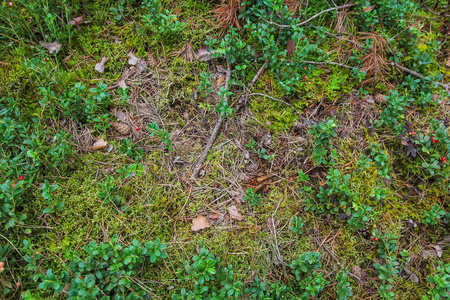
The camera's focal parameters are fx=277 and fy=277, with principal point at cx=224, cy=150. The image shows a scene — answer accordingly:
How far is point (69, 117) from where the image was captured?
125 inches

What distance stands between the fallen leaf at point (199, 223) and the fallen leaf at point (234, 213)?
0.28 meters

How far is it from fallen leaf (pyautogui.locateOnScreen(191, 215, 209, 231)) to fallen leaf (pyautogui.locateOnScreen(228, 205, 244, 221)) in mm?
276

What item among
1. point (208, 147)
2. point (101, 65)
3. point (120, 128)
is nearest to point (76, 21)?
point (101, 65)

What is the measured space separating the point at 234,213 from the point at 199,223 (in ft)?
1.28

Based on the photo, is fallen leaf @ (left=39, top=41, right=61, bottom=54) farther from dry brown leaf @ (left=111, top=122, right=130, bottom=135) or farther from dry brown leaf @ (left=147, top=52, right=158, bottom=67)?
dry brown leaf @ (left=111, top=122, right=130, bottom=135)

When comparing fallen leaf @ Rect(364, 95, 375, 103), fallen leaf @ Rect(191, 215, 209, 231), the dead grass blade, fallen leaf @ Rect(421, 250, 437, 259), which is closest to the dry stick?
fallen leaf @ Rect(191, 215, 209, 231)

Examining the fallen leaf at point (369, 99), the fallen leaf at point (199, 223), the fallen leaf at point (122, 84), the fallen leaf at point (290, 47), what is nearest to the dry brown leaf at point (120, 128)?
the fallen leaf at point (122, 84)

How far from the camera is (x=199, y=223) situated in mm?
2906

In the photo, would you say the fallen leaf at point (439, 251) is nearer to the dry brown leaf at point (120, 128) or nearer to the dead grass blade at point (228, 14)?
the dead grass blade at point (228, 14)

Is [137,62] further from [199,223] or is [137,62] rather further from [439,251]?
[439,251]

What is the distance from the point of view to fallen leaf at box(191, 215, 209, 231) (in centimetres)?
288

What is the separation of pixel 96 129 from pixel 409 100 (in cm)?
372

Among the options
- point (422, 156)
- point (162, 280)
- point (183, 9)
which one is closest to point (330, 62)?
point (422, 156)

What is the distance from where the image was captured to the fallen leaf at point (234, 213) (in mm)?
2979
